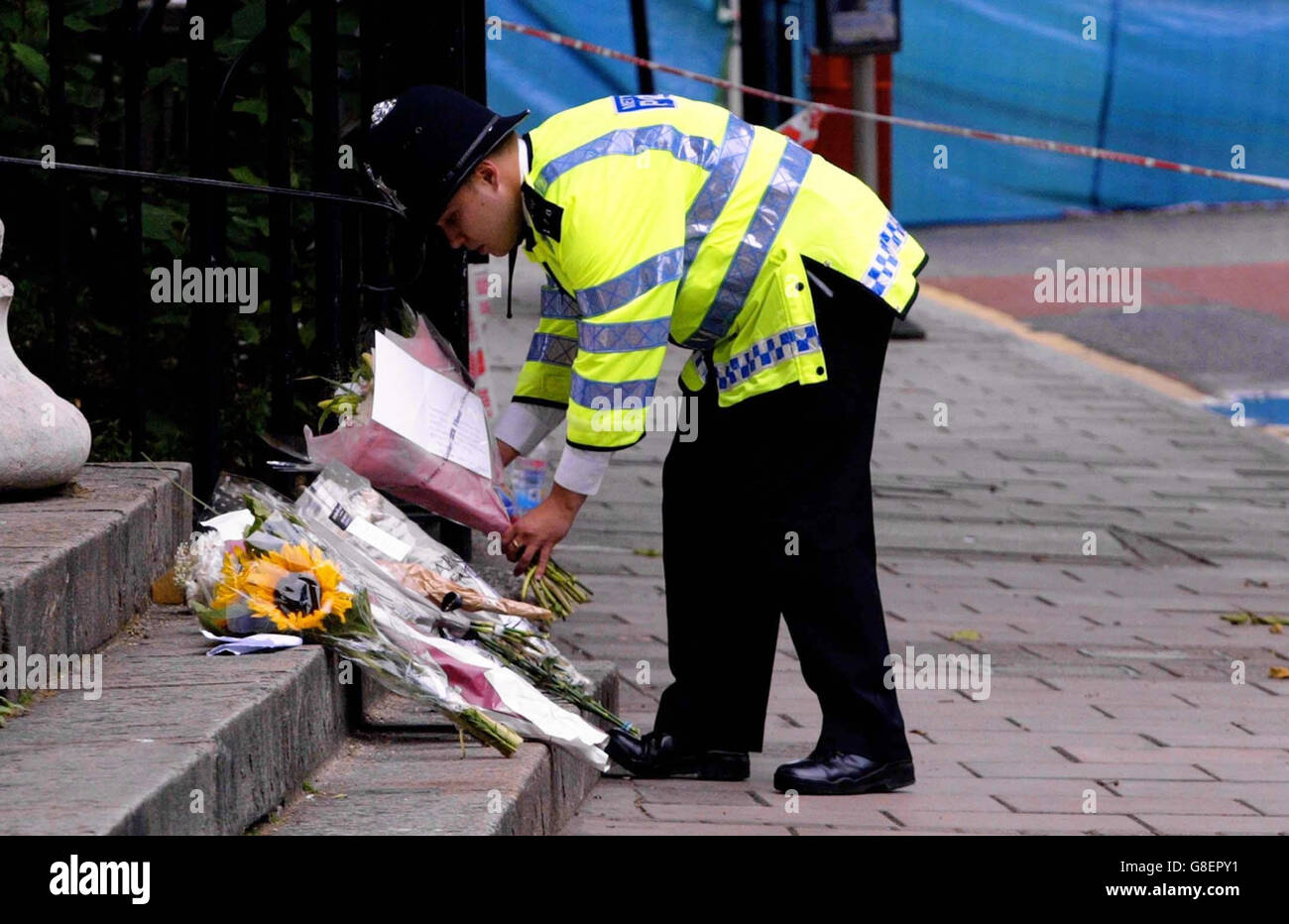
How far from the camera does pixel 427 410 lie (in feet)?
13.0

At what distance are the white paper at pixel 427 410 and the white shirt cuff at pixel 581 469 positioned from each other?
233mm

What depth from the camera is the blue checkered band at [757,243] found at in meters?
3.91

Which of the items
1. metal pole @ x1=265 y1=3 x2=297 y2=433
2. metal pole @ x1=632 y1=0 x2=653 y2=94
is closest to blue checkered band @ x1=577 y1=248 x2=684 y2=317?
metal pole @ x1=265 y1=3 x2=297 y2=433

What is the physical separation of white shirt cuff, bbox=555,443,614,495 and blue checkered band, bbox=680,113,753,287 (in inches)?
15.6

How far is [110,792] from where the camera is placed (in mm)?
2752

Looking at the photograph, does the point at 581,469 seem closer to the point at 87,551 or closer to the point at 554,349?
the point at 554,349

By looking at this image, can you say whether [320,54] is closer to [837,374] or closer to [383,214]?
[383,214]

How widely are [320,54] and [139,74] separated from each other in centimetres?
45

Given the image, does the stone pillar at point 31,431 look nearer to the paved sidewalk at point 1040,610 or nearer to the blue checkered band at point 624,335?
the blue checkered band at point 624,335

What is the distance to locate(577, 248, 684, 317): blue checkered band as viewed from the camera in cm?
368

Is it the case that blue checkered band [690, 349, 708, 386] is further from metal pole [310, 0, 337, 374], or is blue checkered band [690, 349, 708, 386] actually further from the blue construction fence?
the blue construction fence
